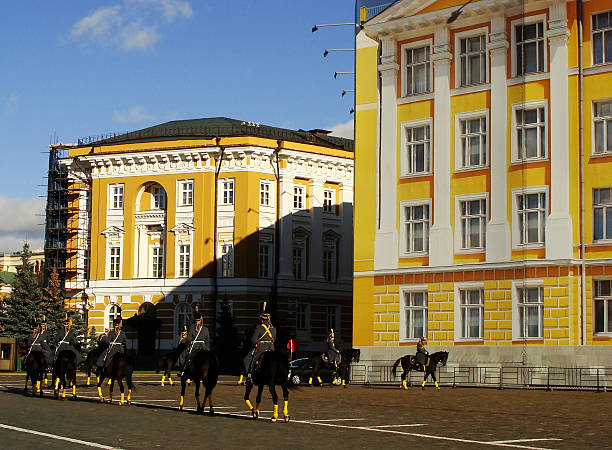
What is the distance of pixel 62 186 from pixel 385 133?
4634cm

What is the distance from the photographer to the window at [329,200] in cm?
7971

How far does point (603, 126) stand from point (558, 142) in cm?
191

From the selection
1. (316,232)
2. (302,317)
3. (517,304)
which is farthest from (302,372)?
(316,232)

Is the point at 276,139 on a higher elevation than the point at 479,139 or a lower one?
higher

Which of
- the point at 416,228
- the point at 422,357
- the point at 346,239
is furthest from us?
the point at 346,239

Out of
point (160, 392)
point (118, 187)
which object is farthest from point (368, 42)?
point (118, 187)

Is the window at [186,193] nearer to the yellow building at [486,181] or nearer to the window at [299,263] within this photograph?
the window at [299,263]

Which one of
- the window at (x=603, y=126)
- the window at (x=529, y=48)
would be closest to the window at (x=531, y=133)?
the window at (x=529, y=48)

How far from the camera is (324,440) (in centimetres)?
1944

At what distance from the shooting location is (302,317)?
253 ft

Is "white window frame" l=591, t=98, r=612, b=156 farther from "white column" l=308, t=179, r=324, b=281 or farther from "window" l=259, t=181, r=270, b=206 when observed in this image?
"white column" l=308, t=179, r=324, b=281

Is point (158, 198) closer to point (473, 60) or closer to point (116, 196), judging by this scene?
point (116, 196)

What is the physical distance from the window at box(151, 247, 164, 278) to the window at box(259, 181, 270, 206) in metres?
8.34

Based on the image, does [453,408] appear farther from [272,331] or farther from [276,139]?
[276,139]
